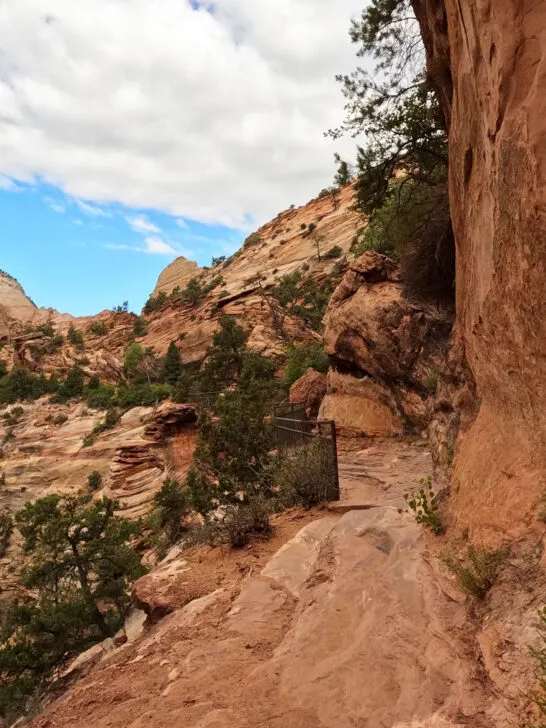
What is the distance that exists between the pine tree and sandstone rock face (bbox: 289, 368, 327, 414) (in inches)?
848

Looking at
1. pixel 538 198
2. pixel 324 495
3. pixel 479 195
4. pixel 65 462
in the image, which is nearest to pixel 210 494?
pixel 324 495

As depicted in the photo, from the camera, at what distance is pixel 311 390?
63.4 ft

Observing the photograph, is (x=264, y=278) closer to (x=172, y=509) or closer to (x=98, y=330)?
(x=98, y=330)

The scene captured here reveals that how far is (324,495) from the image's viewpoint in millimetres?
8852

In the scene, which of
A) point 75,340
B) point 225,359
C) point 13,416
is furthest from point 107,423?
point 75,340

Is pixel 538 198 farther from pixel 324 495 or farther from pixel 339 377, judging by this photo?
pixel 339 377

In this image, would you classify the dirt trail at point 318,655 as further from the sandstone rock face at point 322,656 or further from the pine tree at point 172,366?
the pine tree at point 172,366

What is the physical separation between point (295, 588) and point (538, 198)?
4.30 m

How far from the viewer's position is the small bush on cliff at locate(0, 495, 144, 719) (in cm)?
1238

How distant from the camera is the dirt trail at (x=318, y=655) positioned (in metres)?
2.71

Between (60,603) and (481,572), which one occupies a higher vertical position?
(481,572)

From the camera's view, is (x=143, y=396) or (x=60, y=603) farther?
(x=143, y=396)

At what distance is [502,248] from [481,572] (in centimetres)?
225

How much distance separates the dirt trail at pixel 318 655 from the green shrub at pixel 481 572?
0.21 m
